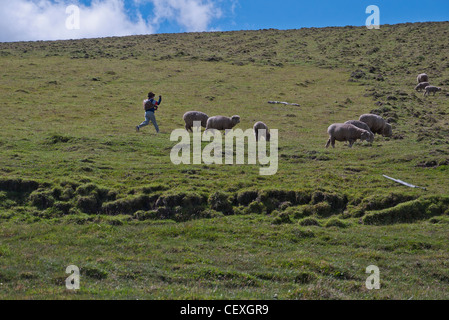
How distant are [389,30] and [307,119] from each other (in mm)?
47054

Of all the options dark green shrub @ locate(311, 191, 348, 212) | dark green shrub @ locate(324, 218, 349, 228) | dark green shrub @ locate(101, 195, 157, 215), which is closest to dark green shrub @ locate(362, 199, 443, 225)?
dark green shrub @ locate(324, 218, 349, 228)

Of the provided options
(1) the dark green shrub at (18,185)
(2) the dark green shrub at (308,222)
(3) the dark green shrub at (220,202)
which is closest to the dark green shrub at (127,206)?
(3) the dark green shrub at (220,202)

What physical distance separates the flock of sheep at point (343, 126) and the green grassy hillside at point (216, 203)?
2.17 feet

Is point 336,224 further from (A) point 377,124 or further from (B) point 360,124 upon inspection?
(A) point 377,124

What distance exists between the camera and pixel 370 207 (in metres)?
14.6

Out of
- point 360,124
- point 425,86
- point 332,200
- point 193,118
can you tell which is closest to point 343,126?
point 360,124

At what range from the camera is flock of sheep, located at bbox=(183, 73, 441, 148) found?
22.6 metres

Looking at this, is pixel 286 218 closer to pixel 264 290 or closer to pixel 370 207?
pixel 370 207

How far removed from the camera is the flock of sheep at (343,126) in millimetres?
22623

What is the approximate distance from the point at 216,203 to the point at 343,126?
34.4ft

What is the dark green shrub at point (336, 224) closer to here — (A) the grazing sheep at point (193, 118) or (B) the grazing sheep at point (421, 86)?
(A) the grazing sheep at point (193, 118)

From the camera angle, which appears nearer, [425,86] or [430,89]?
[430,89]

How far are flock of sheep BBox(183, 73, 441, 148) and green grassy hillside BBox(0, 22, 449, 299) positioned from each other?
2.17 ft

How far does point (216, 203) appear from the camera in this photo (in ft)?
48.8
